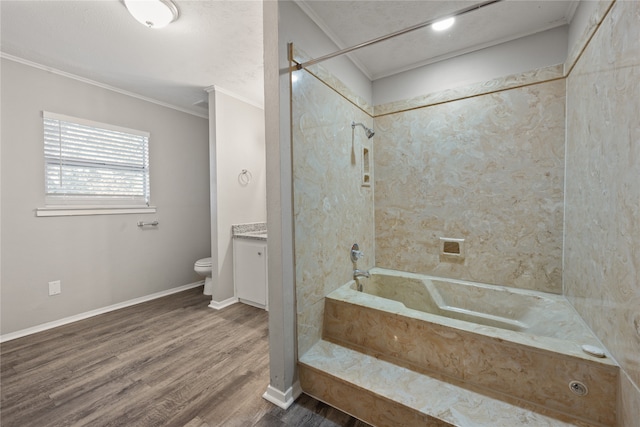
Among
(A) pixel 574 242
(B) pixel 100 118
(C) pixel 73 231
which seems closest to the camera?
(A) pixel 574 242

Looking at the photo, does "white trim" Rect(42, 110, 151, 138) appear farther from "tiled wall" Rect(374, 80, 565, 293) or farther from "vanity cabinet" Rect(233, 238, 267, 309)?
"tiled wall" Rect(374, 80, 565, 293)

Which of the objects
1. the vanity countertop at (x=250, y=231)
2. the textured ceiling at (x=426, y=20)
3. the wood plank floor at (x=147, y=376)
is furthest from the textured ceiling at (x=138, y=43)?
Answer: the wood plank floor at (x=147, y=376)

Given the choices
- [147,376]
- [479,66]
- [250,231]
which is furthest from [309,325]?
[479,66]

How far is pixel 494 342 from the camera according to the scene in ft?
4.18

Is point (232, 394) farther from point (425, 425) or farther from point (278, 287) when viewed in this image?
point (425, 425)

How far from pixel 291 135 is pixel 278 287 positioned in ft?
2.98

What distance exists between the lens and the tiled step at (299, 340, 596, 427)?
1.14 m

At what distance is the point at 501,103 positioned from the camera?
2.01m

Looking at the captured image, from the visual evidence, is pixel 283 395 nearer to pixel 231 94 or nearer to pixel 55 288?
pixel 55 288

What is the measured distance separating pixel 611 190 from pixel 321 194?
57.3 inches

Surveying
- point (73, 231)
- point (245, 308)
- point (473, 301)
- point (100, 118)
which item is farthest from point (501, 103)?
point (73, 231)

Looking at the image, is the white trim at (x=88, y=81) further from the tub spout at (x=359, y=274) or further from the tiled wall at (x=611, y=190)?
the tiled wall at (x=611, y=190)

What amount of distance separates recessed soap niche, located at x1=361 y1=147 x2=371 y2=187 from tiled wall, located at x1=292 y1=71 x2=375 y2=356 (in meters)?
0.08

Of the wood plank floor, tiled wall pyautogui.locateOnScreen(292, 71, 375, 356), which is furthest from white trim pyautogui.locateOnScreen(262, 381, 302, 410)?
tiled wall pyautogui.locateOnScreen(292, 71, 375, 356)
